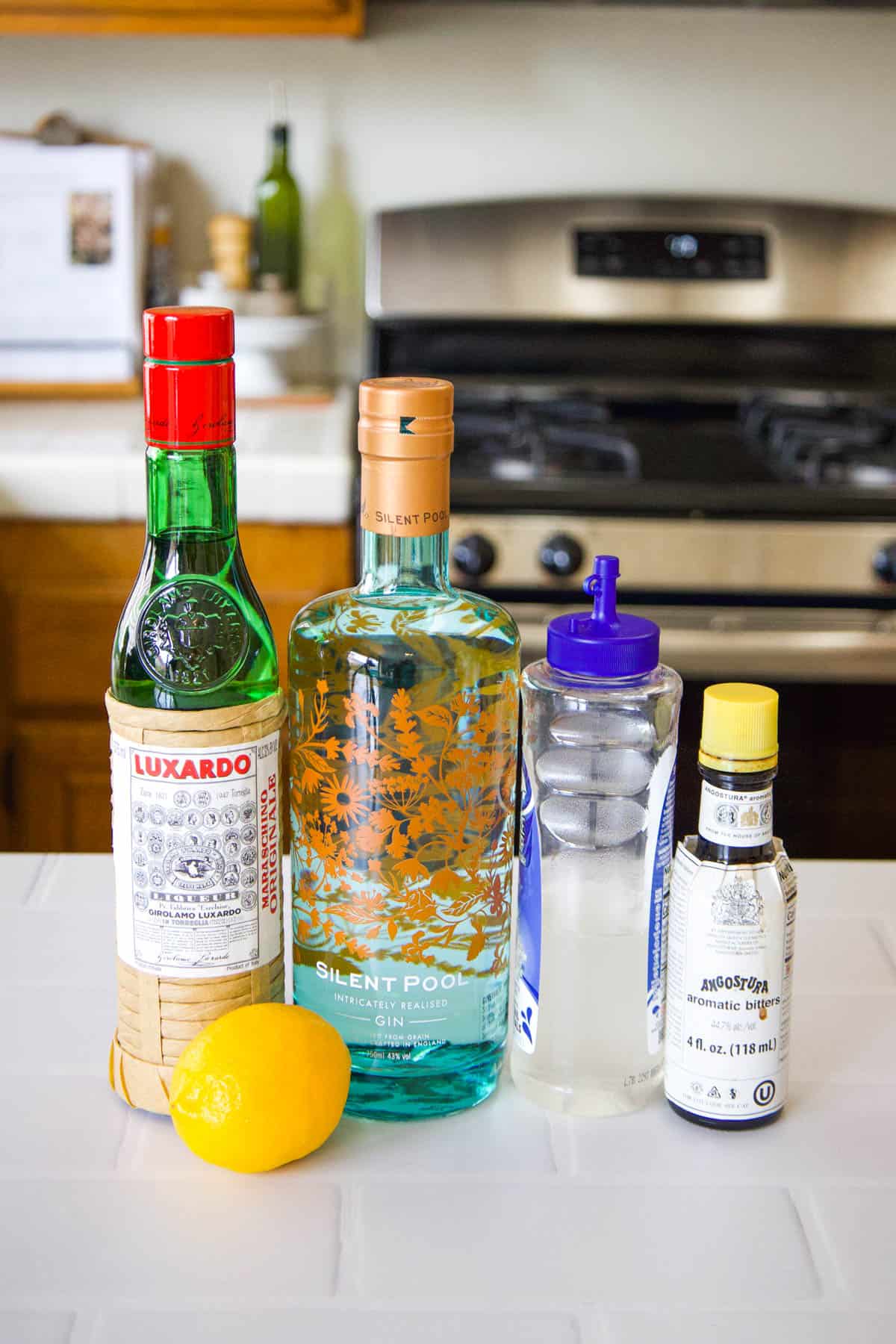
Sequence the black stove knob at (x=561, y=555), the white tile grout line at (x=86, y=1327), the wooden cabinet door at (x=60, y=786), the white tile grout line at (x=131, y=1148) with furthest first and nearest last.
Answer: the wooden cabinet door at (x=60, y=786) < the black stove knob at (x=561, y=555) < the white tile grout line at (x=131, y=1148) < the white tile grout line at (x=86, y=1327)

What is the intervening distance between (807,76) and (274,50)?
0.80 m

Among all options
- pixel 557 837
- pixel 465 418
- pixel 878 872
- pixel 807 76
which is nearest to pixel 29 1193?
pixel 557 837

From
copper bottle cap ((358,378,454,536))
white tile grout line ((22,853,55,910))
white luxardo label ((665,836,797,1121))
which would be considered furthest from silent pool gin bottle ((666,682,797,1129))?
white tile grout line ((22,853,55,910))

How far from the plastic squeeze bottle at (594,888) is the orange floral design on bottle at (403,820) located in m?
0.02

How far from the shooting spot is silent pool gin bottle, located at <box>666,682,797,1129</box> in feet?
2.00

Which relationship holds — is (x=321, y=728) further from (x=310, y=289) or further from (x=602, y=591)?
(x=310, y=289)

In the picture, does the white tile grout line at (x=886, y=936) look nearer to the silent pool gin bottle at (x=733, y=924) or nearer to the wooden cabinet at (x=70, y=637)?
the silent pool gin bottle at (x=733, y=924)

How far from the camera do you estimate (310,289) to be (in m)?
2.36

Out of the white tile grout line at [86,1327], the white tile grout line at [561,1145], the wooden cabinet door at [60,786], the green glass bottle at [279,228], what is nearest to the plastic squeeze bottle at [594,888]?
the white tile grout line at [561,1145]

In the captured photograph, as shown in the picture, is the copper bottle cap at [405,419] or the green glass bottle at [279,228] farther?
the green glass bottle at [279,228]

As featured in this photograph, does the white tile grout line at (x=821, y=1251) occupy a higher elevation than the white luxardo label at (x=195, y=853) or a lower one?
lower

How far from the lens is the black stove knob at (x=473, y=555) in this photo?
5.74 feet

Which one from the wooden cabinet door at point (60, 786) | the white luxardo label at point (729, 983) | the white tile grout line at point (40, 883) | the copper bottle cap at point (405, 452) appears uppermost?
the copper bottle cap at point (405, 452)

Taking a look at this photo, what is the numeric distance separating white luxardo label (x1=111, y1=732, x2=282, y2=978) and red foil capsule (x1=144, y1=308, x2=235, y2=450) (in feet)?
0.43
